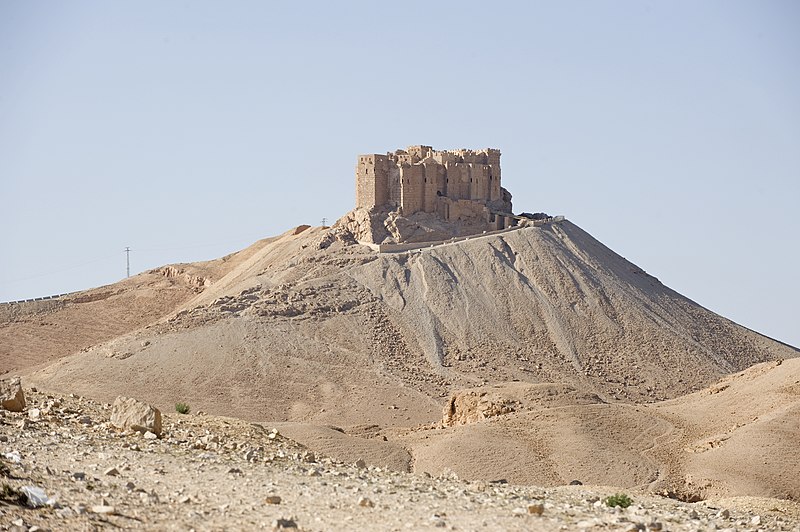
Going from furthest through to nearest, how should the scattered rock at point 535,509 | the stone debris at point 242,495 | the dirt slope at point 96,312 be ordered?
the dirt slope at point 96,312 → the scattered rock at point 535,509 → the stone debris at point 242,495

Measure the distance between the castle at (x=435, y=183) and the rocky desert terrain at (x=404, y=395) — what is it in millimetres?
2053

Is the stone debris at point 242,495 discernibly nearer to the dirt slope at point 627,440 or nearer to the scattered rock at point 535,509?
the scattered rock at point 535,509

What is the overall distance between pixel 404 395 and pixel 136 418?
33.6 meters

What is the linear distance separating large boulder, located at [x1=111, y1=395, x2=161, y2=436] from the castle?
42.4 meters

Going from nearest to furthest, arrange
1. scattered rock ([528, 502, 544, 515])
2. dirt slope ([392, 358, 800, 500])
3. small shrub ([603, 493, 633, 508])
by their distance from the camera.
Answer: scattered rock ([528, 502, 544, 515]) → small shrub ([603, 493, 633, 508]) → dirt slope ([392, 358, 800, 500])

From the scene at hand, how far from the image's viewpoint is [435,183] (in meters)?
64.8

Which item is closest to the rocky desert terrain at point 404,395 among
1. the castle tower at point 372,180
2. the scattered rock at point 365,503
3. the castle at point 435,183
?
the scattered rock at point 365,503

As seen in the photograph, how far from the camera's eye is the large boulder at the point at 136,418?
21375 mm

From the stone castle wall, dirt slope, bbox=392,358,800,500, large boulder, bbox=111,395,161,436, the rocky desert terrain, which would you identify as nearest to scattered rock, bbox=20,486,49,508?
the rocky desert terrain

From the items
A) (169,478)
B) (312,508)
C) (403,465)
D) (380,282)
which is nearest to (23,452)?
(169,478)

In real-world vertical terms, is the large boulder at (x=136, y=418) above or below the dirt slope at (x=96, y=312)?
below

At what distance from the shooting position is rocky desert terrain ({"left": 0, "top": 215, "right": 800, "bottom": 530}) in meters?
17.1

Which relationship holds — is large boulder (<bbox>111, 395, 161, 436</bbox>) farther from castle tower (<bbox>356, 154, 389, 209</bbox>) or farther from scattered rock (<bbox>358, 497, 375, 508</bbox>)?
castle tower (<bbox>356, 154, 389, 209</bbox>)

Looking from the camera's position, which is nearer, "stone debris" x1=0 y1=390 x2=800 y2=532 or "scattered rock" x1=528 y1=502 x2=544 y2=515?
"stone debris" x1=0 y1=390 x2=800 y2=532
